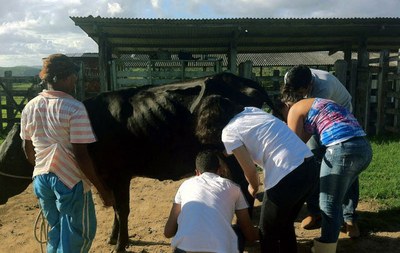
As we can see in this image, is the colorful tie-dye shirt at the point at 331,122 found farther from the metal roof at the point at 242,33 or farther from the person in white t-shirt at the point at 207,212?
the metal roof at the point at 242,33

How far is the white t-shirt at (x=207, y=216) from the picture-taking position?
2.39 metres

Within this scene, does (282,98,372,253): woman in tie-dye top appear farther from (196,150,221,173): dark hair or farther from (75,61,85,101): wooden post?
(75,61,85,101): wooden post

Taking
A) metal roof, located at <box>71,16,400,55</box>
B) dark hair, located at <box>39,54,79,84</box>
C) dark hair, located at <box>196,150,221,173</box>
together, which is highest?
metal roof, located at <box>71,16,400,55</box>

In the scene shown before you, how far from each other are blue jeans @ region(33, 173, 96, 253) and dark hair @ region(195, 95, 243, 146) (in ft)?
3.46

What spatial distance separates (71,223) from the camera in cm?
285

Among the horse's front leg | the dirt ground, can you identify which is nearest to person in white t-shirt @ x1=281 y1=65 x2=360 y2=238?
the dirt ground

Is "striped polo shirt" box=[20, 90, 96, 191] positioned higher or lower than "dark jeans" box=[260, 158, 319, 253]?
higher

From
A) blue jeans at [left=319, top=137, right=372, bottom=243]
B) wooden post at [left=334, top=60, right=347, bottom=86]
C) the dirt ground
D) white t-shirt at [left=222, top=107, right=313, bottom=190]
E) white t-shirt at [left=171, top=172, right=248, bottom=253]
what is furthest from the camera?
wooden post at [left=334, top=60, right=347, bottom=86]

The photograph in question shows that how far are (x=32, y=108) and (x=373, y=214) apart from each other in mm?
4083

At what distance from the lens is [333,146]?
10.9 feet

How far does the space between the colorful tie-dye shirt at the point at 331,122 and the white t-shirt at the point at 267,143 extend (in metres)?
0.68

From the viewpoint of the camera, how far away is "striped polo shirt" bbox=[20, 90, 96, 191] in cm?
269

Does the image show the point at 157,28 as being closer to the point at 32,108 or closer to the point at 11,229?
the point at 11,229

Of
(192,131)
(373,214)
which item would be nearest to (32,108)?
(192,131)
